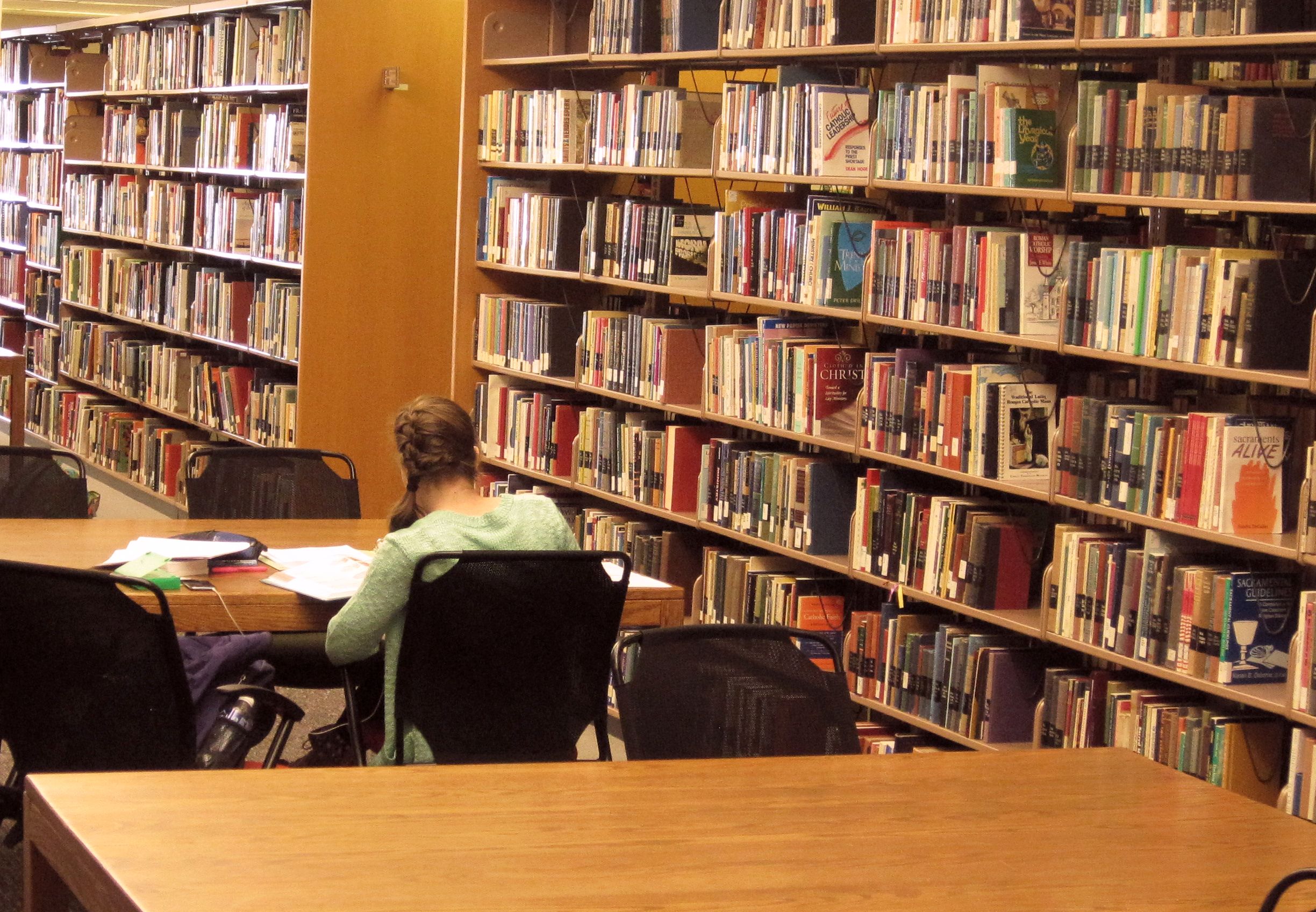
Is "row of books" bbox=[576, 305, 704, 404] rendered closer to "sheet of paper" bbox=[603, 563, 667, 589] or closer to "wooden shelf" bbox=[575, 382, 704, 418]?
"wooden shelf" bbox=[575, 382, 704, 418]

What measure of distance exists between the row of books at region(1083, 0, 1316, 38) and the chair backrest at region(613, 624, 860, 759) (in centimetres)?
171

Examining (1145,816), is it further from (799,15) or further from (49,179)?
(49,179)

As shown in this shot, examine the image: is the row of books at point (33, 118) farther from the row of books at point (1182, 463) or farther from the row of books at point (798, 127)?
the row of books at point (1182, 463)

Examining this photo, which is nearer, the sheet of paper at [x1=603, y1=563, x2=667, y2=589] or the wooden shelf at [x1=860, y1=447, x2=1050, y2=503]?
the sheet of paper at [x1=603, y1=563, x2=667, y2=589]

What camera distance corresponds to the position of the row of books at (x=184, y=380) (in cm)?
739

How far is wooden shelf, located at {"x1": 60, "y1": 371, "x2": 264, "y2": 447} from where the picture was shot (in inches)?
307

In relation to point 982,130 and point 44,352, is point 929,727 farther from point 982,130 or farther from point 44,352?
point 44,352

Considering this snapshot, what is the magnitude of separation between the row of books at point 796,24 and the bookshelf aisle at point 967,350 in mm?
14

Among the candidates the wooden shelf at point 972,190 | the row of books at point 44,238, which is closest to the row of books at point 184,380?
the row of books at point 44,238

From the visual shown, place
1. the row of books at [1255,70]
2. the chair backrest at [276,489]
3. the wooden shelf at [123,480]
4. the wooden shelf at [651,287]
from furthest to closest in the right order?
1. the wooden shelf at [123,480]
2. the wooden shelf at [651,287]
3. the chair backrest at [276,489]
4. the row of books at [1255,70]

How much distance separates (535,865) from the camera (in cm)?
188

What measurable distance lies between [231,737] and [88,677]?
341 mm

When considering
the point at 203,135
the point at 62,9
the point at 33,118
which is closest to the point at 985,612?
the point at 203,135

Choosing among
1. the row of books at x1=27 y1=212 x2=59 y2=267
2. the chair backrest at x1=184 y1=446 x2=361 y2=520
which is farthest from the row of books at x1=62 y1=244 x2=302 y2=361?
the chair backrest at x1=184 y1=446 x2=361 y2=520
